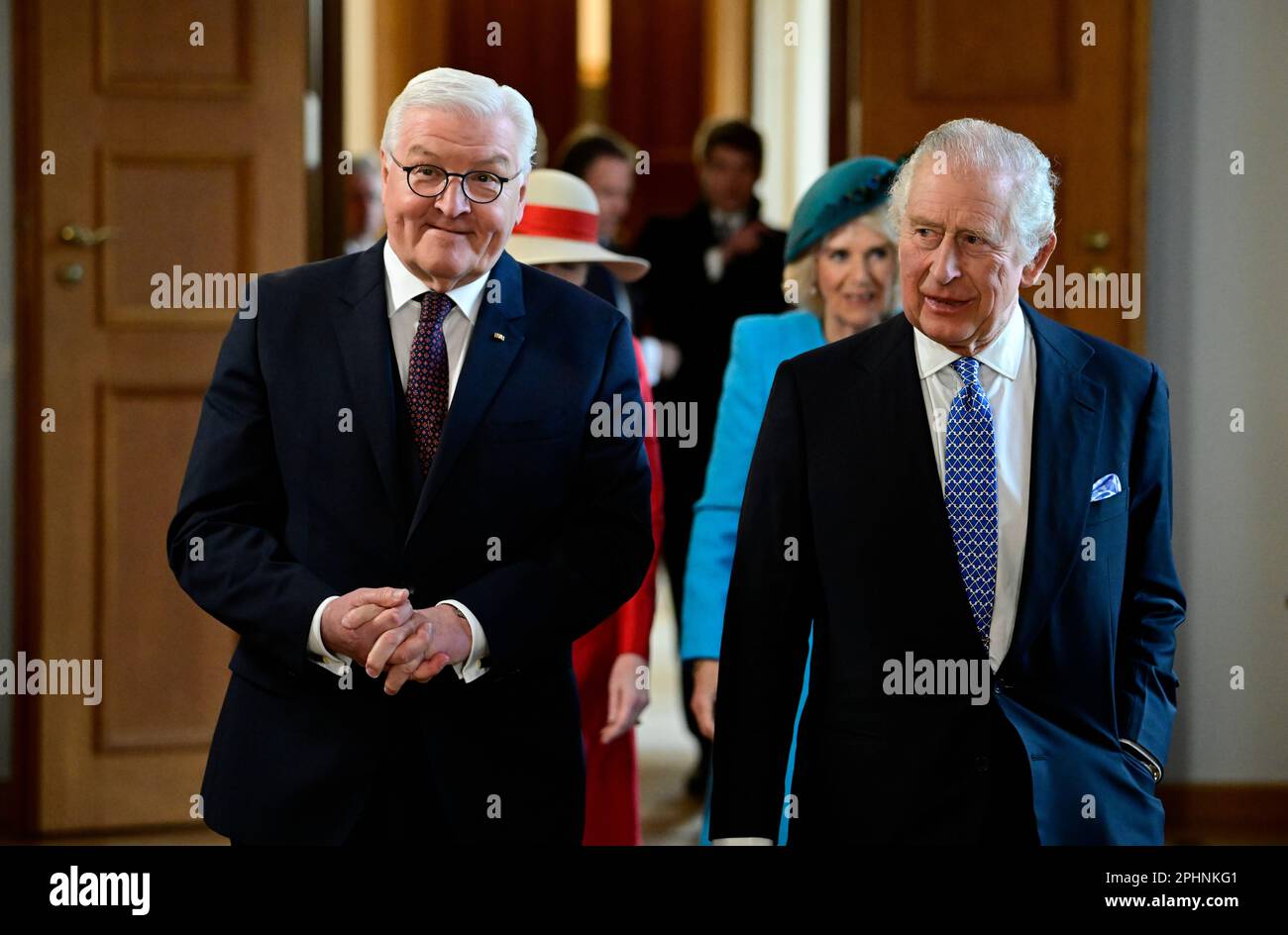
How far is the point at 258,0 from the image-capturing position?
3.90 meters

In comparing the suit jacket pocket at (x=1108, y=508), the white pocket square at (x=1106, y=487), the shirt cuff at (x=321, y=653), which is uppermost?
the white pocket square at (x=1106, y=487)

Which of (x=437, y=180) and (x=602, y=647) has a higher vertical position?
(x=437, y=180)

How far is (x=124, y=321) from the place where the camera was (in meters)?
3.91

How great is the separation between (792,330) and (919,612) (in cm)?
87

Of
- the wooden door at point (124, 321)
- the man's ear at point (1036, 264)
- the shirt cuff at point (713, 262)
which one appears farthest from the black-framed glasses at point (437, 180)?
the shirt cuff at point (713, 262)

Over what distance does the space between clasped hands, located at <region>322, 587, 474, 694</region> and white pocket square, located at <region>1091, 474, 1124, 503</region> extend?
0.72m

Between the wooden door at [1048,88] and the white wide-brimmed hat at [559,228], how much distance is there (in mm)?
1339

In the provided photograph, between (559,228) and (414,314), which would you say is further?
(559,228)

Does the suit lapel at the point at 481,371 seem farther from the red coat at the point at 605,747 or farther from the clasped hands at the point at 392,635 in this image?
the red coat at the point at 605,747

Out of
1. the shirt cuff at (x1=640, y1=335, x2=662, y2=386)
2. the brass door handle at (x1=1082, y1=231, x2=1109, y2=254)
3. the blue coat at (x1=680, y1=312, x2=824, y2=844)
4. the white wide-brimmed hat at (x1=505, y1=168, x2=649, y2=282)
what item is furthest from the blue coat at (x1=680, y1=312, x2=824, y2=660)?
the brass door handle at (x1=1082, y1=231, x2=1109, y2=254)

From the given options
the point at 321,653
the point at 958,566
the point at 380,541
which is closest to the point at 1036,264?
the point at 958,566

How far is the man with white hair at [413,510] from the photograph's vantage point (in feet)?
5.94

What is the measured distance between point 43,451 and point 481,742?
7.99 feet

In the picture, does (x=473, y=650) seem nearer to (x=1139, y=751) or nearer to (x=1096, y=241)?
(x=1139, y=751)
